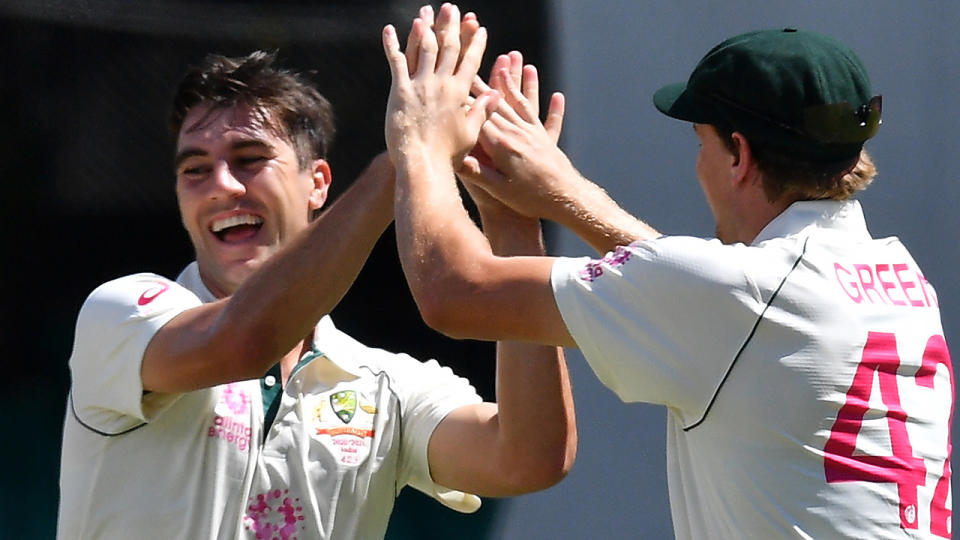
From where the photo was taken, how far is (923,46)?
10.1 feet

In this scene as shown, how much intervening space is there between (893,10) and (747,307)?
1602 mm

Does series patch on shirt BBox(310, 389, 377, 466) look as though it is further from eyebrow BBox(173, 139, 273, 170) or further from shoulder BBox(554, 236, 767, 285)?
shoulder BBox(554, 236, 767, 285)

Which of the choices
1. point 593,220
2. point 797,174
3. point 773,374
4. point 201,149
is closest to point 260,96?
point 201,149

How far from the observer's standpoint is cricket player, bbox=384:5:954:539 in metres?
1.69

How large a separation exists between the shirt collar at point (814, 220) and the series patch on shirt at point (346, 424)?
28.5 inches

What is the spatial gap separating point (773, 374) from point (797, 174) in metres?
0.30

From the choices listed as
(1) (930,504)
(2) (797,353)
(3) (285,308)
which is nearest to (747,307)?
(2) (797,353)

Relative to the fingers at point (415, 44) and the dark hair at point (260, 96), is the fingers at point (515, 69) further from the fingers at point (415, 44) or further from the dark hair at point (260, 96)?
the dark hair at point (260, 96)

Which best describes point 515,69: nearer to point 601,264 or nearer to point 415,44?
point 415,44

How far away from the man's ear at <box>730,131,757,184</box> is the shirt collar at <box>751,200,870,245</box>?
7 centimetres

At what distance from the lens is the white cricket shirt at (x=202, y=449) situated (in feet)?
6.83

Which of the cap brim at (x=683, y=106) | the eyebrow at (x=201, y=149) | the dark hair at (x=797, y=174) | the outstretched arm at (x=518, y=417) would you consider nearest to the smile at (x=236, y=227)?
the eyebrow at (x=201, y=149)

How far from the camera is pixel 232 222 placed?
7.50 feet

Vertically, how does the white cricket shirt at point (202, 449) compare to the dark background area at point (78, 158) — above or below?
below
